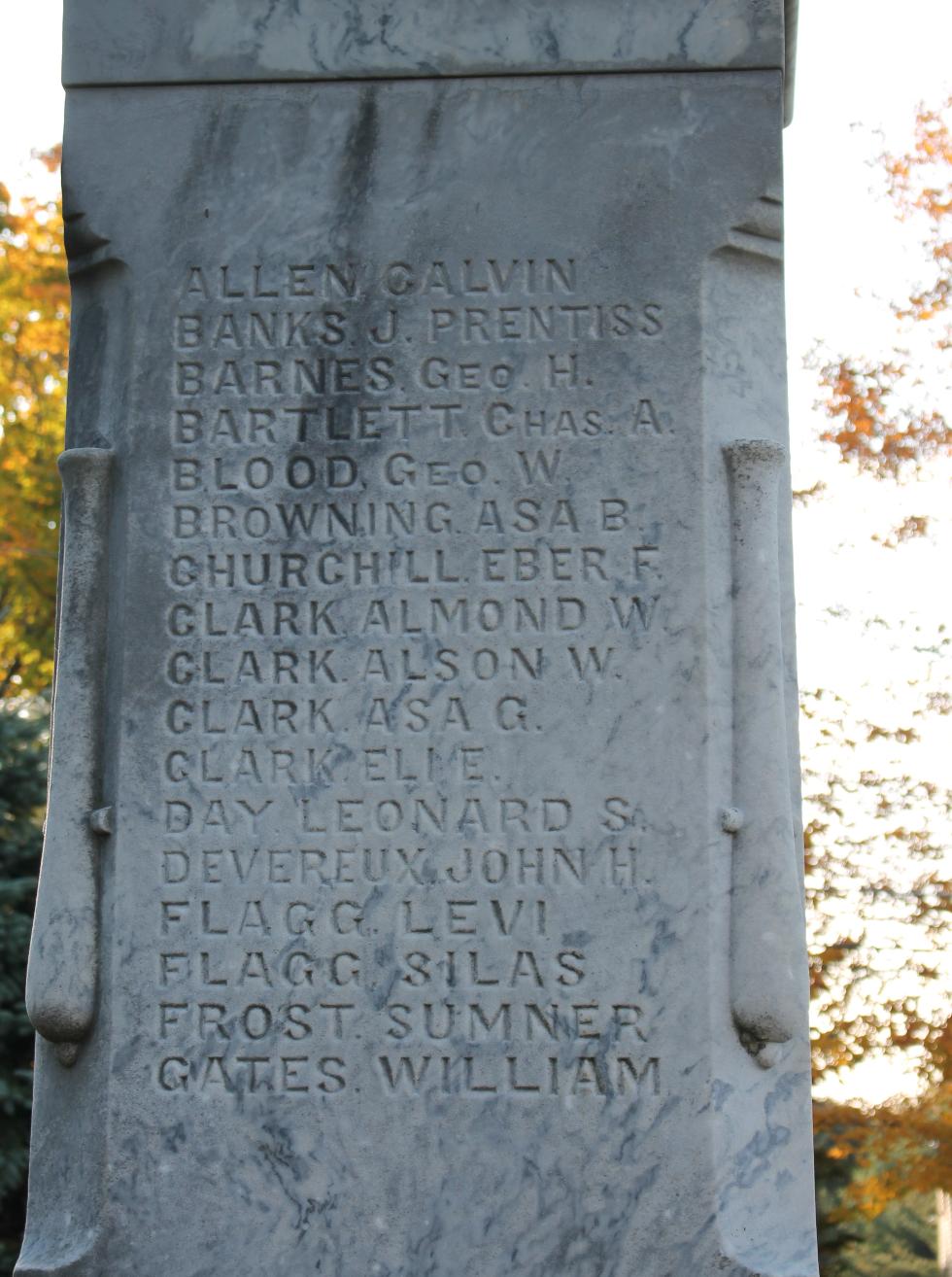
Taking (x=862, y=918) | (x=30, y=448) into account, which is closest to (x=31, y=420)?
(x=30, y=448)

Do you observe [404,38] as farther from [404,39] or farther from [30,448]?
[30,448]

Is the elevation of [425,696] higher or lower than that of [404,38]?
lower

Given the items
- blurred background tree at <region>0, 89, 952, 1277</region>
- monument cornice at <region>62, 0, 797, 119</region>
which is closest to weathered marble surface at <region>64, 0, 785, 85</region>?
monument cornice at <region>62, 0, 797, 119</region>

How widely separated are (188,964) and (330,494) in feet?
4.15

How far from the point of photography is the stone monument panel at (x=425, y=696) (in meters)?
4.49

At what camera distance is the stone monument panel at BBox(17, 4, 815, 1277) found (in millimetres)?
4488

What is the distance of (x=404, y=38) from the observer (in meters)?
5.04

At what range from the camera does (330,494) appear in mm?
4828

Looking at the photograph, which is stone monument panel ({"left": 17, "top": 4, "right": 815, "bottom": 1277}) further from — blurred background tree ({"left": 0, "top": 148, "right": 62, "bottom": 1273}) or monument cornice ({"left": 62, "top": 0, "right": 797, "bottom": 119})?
blurred background tree ({"left": 0, "top": 148, "right": 62, "bottom": 1273})

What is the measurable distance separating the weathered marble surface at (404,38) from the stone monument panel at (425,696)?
0.06 meters

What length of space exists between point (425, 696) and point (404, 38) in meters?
1.83

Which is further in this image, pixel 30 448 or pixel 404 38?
pixel 30 448

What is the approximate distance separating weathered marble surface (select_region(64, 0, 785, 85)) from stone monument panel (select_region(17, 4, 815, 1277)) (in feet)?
0.20

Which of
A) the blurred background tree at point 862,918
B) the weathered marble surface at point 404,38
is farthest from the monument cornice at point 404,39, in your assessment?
the blurred background tree at point 862,918
